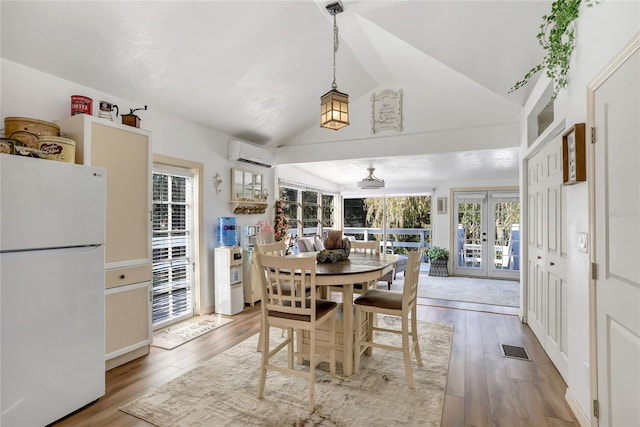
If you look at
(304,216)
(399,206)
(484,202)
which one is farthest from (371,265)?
(399,206)

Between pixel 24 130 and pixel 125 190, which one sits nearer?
pixel 24 130

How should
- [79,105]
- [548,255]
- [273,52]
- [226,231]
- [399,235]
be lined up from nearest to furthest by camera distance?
1. [79,105]
2. [548,255]
3. [273,52]
4. [226,231]
5. [399,235]

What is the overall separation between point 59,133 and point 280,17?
6.88 feet

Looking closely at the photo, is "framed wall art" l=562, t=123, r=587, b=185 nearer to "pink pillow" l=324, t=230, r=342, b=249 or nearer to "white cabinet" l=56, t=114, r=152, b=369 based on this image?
"pink pillow" l=324, t=230, r=342, b=249

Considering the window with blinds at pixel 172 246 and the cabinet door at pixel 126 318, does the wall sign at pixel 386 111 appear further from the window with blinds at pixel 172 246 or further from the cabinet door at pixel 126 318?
the cabinet door at pixel 126 318

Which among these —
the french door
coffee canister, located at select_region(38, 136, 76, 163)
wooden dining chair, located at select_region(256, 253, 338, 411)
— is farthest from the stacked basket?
the french door

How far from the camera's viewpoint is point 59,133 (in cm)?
254

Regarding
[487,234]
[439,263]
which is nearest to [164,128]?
[439,263]

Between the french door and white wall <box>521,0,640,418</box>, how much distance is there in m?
5.31

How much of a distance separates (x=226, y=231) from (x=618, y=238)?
13.0 ft

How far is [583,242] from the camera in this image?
1.96 metres

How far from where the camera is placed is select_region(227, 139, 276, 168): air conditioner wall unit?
4.64m

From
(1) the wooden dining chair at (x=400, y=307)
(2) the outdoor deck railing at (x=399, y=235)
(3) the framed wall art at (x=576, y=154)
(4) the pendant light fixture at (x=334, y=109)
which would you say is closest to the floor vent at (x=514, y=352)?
(1) the wooden dining chair at (x=400, y=307)

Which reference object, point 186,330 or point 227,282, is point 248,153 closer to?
point 227,282
